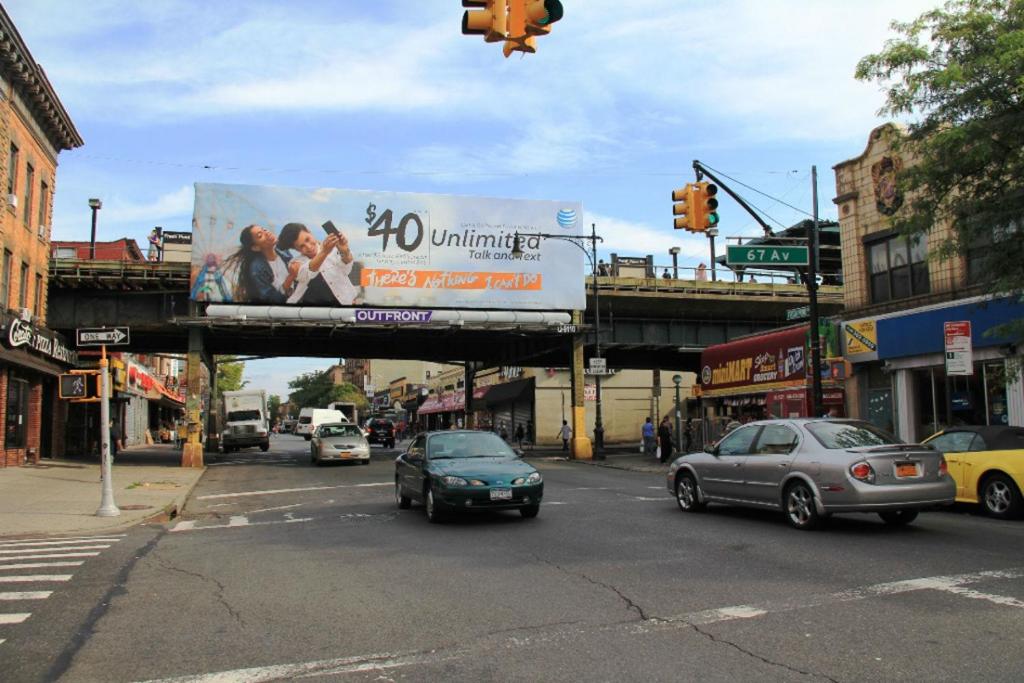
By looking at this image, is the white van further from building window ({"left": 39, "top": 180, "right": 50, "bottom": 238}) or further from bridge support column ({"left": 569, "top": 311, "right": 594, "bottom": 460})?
building window ({"left": 39, "top": 180, "right": 50, "bottom": 238})

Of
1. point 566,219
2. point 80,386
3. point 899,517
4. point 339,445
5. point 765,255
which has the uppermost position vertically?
point 566,219

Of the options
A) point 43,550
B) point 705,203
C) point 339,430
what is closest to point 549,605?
point 43,550

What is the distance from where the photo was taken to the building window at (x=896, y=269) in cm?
2184

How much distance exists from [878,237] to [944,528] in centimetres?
1413

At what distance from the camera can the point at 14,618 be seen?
6840 millimetres

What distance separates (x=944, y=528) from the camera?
11.1 meters

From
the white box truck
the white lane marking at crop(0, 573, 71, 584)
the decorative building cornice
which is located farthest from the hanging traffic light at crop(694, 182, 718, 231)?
the white box truck

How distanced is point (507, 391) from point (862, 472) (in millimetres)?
47526

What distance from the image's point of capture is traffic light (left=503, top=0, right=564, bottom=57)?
8.84 meters

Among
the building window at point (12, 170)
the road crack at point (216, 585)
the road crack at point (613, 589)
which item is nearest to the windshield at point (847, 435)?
Result: the road crack at point (613, 589)

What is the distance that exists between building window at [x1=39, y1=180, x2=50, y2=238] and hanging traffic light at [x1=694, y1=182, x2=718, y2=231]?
75.4 feet

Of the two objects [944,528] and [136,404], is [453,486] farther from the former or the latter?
[136,404]

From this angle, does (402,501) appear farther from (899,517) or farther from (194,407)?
(194,407)

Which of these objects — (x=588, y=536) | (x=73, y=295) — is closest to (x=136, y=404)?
(x=73, y=295)
